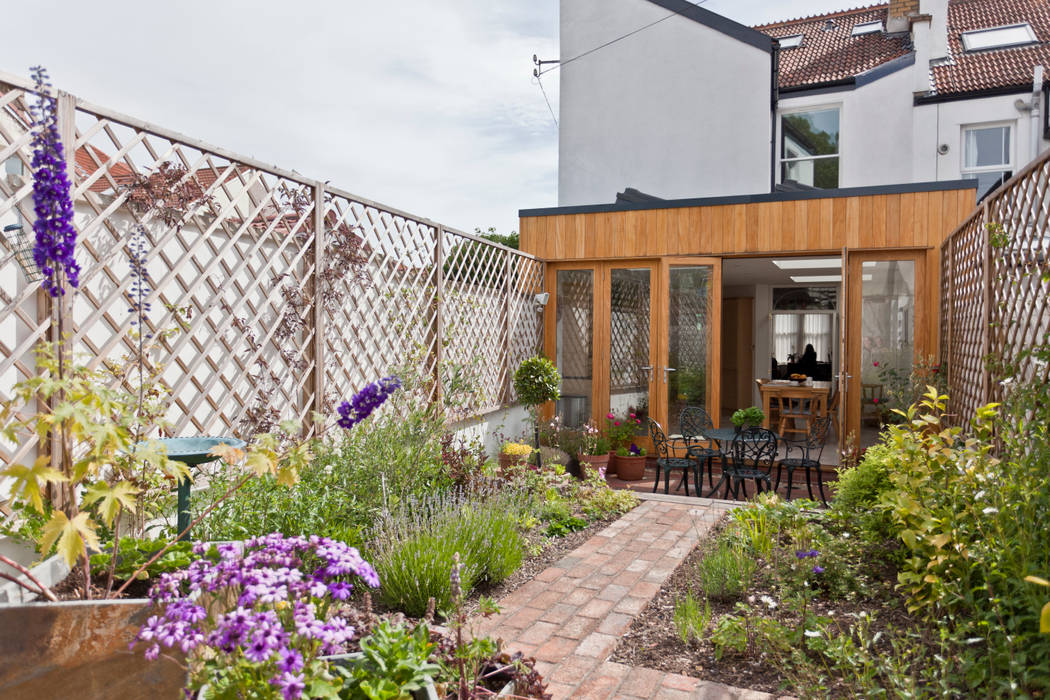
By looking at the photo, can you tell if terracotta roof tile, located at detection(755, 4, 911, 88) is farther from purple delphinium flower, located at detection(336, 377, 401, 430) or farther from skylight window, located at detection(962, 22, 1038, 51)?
purple delphinium flower, located at detection(336, 377, 401, 430)

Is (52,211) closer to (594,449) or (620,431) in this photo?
(594,449)

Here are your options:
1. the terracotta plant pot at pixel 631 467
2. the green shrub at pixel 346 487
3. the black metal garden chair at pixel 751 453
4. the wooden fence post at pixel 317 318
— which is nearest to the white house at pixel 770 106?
the terracotta plant pot at pixel 631 467

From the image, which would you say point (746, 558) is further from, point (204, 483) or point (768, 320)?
point (768, 320)

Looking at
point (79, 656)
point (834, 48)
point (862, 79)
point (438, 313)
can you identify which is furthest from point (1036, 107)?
point (79, 656)

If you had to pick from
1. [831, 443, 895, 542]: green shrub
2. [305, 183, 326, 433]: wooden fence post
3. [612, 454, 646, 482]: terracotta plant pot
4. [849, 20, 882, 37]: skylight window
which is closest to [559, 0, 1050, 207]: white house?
[849, 20, 882, 37]: skylight window

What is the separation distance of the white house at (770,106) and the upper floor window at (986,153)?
17 mm

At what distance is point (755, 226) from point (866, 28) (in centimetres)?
773

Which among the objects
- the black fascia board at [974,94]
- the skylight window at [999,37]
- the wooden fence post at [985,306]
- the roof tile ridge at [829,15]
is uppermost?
the roof tile ridge at [829,15]

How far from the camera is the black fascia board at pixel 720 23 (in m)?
9.66

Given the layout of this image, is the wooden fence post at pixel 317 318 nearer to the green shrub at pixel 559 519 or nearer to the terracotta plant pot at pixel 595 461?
the green shrub at pixel 559 519

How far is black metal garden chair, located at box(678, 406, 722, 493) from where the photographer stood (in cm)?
535

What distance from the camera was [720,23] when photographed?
9.86m

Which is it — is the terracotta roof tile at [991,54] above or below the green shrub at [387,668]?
above

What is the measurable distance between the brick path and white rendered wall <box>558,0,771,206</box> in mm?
6989
